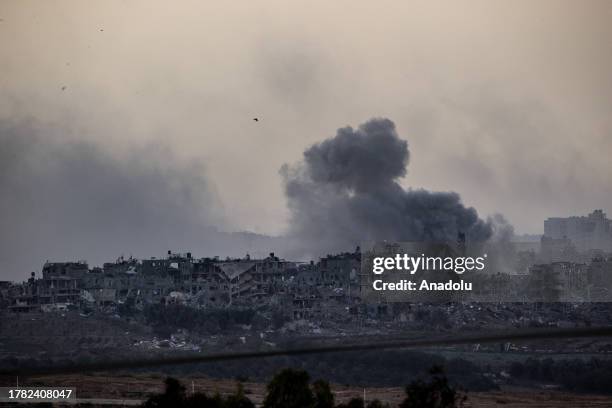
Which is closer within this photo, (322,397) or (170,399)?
(170,399)

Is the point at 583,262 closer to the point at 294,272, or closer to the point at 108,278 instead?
the point at 294,272

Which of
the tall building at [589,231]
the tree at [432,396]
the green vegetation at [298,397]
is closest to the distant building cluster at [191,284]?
the tall building at [589,231]

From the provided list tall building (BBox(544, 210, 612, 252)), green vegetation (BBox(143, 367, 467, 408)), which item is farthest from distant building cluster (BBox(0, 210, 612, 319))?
green vegetation (BBox(143, 367, 467, 408))

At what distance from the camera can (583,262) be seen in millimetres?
90750

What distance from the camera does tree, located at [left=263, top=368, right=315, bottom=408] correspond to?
108 feet

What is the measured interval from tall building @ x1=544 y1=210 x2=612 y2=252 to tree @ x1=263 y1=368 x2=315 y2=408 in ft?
216

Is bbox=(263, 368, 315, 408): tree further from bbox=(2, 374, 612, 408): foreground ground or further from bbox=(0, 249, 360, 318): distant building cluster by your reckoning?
bbox=(0, 249, 360, 318): distant building cluster

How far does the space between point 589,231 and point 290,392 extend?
67904 mm

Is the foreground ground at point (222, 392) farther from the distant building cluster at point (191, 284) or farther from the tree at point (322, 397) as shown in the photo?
the distant building cluster at point (191, 284)

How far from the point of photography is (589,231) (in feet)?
322

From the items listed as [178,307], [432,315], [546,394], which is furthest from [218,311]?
[546,394]

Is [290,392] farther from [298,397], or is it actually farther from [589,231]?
[589,231]

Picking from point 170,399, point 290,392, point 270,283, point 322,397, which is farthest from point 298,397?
point 270,283

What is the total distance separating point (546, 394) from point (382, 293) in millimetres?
31576
